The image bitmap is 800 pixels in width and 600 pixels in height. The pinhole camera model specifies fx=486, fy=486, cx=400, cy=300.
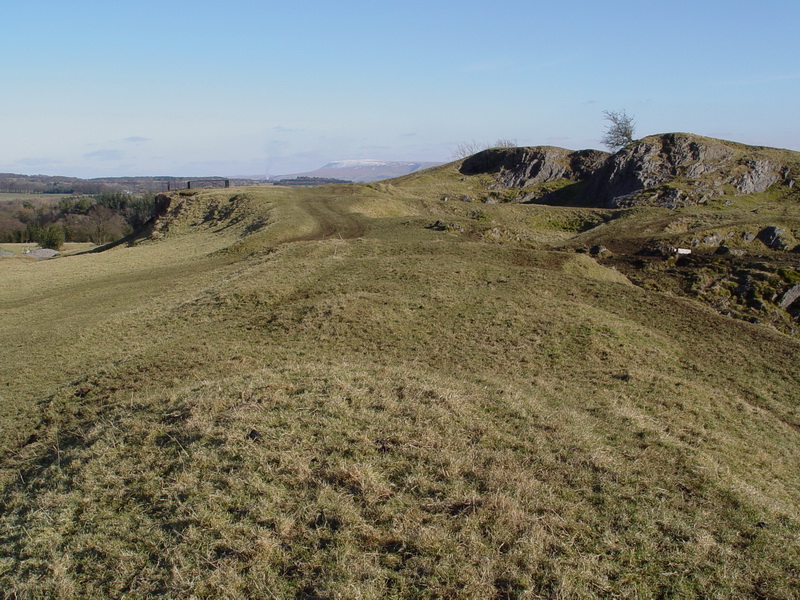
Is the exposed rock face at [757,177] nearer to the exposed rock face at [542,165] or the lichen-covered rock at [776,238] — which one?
the exposed rock face at [542,165]

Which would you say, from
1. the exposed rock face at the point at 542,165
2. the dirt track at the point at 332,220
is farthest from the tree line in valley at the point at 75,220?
the exposed rock face at the point at 542,165

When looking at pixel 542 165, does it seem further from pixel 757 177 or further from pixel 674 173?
pixel 757 177

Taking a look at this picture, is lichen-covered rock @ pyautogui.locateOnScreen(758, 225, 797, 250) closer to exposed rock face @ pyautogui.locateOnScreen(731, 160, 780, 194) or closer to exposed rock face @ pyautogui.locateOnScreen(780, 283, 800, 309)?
exposed rock face @ pyautogui.locateOnScreen(780, 283, 800, 309)

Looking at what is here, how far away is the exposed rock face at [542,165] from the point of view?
84.5m

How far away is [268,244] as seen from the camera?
3869 cm

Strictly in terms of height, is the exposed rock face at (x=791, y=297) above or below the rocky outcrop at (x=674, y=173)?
below

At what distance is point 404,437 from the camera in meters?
9.13

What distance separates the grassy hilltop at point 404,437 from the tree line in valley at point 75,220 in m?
101

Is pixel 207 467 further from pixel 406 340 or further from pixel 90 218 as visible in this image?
pixel 90 218

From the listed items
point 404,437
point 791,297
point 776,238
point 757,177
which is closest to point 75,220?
point 776,238

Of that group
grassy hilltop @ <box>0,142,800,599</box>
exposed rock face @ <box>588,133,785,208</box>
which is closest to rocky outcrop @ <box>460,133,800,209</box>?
exposed rock face @ <box>588,133,785,208</box>

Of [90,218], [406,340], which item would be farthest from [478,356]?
[90,218]

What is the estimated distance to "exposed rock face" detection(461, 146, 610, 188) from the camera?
84.5 metres

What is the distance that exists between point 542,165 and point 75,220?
121 metres
